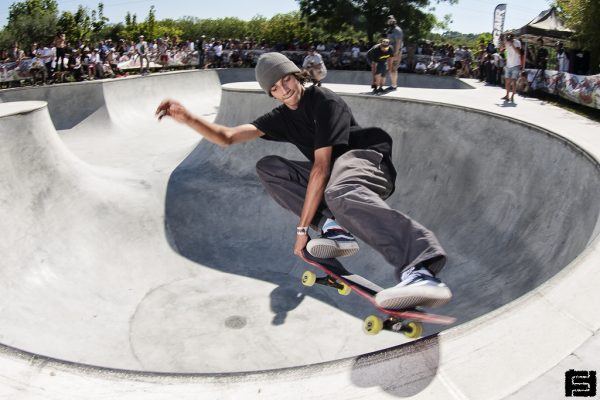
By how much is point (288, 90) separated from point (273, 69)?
20 cm

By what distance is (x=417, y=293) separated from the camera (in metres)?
2.59

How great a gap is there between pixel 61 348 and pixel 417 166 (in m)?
5.97

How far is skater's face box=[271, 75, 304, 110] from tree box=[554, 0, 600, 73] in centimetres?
1256

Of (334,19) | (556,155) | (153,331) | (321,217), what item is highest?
(334,19)

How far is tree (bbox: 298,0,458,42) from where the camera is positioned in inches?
1654

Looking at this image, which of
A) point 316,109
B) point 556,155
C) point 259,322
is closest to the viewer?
point 316,109

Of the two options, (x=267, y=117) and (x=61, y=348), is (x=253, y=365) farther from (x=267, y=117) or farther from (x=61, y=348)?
(x=267, y=117)

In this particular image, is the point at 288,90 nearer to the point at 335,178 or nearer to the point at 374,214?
the point at 335,178

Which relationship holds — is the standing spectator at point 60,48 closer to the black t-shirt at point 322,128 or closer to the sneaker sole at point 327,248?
the black t-shirt at point 322,128

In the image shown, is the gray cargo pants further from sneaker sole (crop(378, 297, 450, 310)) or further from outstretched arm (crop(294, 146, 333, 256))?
sneaker sole (crop(378, 297, 450, 310))

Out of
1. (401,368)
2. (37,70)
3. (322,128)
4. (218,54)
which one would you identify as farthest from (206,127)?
(218,54)

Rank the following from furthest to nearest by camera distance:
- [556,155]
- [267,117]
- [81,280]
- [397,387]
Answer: [81,280] < [556,155] < [267,117] < [397,387]

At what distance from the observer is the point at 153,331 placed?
589 cm

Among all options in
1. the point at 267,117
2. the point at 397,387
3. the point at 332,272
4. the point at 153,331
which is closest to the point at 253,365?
the point at 153,331
